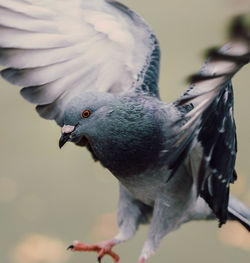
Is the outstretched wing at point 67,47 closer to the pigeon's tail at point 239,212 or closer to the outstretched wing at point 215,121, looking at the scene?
the outstretched wing at point 215,121

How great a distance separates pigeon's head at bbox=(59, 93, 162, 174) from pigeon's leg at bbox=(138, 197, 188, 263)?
0.15 metres

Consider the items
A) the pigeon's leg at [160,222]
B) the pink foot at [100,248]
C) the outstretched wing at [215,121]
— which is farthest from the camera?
the pink foot at [100,248]

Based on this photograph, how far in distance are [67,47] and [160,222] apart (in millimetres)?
558

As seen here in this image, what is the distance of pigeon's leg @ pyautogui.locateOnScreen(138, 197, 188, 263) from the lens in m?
1.32

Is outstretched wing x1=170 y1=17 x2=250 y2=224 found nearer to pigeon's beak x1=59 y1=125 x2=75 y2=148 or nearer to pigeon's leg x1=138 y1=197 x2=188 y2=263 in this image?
pigeon's leg x1=138 y1=197 x2=188 y2=263

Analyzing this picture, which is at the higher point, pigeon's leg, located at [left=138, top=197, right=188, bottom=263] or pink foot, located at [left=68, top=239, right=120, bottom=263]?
pigeon's leg, located at [left=138, top=197, right=188, bottom=263]

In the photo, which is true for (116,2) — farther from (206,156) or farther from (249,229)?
(249,229)

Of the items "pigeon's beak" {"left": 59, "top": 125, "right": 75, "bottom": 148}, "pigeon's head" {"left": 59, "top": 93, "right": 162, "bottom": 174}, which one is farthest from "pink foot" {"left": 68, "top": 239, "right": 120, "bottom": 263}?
"pigeon's beak" {"left": 59, "top": 125, "right": 75, "bottom": 148}

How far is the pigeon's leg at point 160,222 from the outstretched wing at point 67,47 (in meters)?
0.35

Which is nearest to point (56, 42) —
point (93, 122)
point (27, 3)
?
point (27, 3)

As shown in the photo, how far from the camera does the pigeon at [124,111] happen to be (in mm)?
1140

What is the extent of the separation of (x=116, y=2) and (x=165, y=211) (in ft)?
1.98

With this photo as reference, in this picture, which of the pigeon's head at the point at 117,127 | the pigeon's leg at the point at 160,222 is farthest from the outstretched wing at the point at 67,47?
the pigeon's leg at the point at 160,222

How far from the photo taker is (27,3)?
1.41 metres
